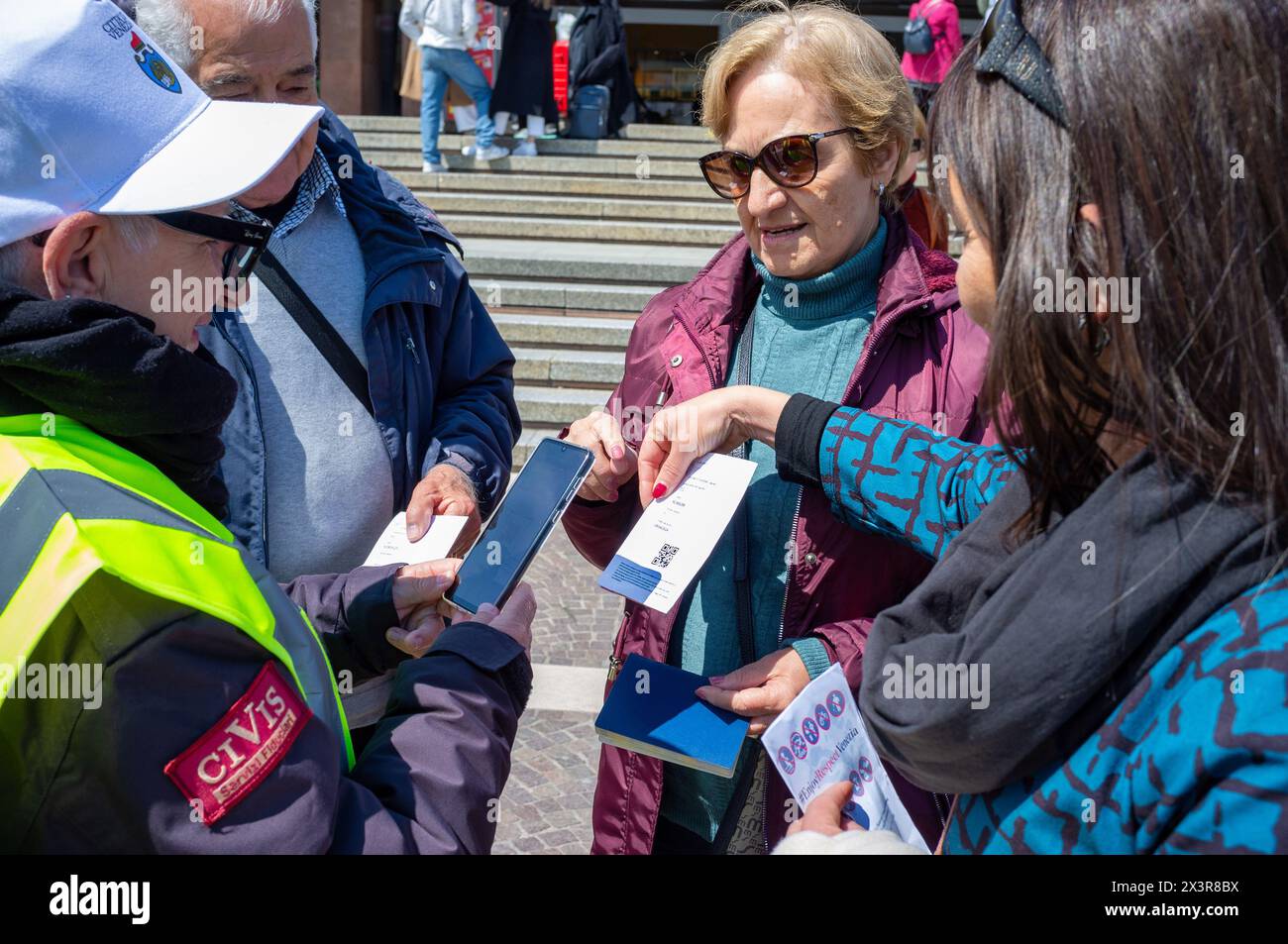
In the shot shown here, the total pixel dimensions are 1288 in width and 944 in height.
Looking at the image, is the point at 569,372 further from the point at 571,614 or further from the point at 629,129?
the point at 629,129

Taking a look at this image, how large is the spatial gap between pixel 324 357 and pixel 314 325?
0.23ft

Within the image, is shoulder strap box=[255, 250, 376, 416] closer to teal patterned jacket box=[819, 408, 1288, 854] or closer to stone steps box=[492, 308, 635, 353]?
teal patterned jacket box=[819, 408, 1288, 854]

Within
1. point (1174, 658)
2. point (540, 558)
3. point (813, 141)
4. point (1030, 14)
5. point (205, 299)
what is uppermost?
point (1030, 14)

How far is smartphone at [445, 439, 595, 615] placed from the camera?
1.69m

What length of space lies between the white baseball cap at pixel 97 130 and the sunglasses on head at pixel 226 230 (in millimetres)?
53

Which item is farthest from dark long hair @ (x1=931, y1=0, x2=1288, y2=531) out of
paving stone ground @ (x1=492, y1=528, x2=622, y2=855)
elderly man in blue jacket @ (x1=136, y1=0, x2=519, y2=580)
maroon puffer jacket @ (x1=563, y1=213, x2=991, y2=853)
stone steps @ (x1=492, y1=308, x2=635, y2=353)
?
stone steps @ (x1=492, y1=308, x2=635, y2=353)

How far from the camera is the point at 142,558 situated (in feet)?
3.56

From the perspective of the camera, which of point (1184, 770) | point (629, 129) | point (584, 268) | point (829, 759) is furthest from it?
point (629, 129)

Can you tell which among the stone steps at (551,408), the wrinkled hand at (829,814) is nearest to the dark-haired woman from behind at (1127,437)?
the wrinkled hand at (829,814)

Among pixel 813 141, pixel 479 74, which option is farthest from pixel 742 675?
pixel 479 74

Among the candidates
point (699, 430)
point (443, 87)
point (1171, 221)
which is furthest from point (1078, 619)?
point (443, 87)

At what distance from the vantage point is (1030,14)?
1.19m
